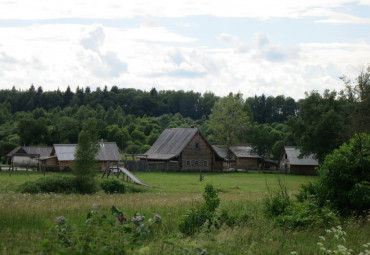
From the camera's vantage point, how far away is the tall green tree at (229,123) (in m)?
82.3

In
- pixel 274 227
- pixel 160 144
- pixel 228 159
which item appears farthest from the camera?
pixel 228 159

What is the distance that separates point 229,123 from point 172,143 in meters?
15.2

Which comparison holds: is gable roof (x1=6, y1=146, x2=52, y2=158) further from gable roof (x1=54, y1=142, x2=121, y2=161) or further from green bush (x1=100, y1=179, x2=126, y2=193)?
green bush (x1=100, y1=179, x2=126, y2=193)

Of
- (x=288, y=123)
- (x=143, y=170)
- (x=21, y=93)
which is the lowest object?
(x=143, y=170)

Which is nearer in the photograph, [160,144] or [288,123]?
[288,123]

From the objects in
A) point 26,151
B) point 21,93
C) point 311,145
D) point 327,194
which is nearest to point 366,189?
point 327,194

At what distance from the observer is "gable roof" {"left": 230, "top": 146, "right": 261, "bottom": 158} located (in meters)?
77.9

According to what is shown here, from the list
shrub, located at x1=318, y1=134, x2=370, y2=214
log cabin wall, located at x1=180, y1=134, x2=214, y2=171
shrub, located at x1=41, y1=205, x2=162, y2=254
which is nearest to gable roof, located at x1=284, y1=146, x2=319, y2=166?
log cabin wall, located at x1=180, y1=134, x2=214, y2=171

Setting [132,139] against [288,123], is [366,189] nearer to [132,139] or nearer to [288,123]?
[288,123]

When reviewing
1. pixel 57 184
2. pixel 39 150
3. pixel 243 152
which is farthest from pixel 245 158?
pixel 57 184

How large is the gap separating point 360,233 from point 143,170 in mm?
49742

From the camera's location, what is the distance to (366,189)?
1424 centimetres

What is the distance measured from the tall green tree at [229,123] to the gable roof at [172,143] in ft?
39.4

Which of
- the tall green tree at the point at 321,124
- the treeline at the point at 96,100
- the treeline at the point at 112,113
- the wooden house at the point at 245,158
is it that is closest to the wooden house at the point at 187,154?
the wooden house at the point at 245,158
